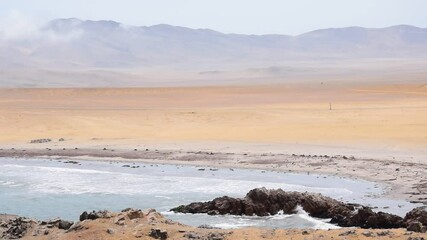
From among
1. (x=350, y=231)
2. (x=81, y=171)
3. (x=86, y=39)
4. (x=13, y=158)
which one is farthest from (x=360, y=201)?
(x=86, y=39)

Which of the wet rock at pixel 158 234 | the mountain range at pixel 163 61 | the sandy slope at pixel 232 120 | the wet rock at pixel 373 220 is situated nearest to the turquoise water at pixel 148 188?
the wet rock at pixel 373 220

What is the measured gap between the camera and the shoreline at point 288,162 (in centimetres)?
1828

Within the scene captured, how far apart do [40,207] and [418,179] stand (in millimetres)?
8818

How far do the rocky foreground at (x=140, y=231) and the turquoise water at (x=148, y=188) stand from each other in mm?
2305

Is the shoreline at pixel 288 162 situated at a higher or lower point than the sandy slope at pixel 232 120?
lower

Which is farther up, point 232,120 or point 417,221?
point 232,120

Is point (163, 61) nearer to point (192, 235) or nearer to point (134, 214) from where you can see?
point (134, 214)

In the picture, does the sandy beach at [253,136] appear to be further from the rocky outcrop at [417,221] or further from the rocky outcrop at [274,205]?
the rocky outcrop at [417,221]

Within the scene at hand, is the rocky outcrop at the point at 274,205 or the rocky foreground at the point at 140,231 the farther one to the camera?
the rocky outcrop at the point at 274,205

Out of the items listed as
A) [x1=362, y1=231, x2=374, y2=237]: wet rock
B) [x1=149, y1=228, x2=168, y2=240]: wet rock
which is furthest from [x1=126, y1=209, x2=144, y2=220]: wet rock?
[x1=362, y1=231, x2=374, y2=237]: wet rock

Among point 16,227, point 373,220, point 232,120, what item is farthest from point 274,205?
point 232,120

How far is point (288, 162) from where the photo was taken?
2289cm

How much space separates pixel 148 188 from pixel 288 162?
5450 mm

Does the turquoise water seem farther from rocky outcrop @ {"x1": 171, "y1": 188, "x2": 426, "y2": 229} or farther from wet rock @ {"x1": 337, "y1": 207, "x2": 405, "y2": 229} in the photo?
wet rock @ {"x1": 337, "y1": 207, "x2": 405, "y2": 229}
